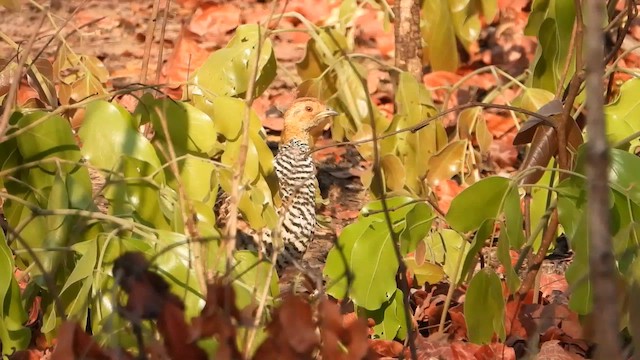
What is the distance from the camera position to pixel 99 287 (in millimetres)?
2295

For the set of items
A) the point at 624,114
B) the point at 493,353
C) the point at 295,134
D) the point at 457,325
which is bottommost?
the point at 295,134

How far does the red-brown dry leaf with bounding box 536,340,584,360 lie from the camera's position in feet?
9.86

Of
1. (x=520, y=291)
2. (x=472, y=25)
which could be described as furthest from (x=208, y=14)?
(x=520, y=291)

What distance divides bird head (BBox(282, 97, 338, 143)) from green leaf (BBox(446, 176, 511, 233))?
83.6 inches

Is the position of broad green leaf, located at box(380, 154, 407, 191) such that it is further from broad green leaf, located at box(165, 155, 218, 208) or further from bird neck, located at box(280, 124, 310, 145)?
bird neck, located at box(280, 124, 310, 145)

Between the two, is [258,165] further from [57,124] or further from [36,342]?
[36,342]

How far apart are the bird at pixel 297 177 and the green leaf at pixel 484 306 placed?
171 cm

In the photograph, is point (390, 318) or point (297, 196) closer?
point (390, 318)

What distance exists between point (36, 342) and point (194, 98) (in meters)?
0.87

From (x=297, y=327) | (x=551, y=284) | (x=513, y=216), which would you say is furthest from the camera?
(x=551, y=284)

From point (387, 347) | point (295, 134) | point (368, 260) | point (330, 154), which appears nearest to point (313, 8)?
point (330, 154)

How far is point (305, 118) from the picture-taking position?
5195mm

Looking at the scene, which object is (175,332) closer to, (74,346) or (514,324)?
(74,346)

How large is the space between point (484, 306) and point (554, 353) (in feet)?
1.24
